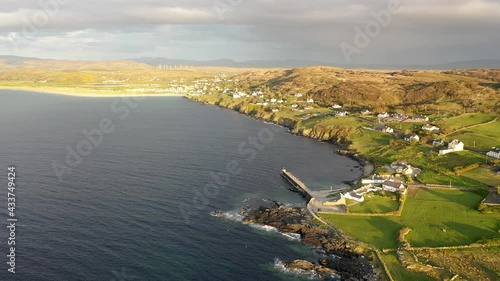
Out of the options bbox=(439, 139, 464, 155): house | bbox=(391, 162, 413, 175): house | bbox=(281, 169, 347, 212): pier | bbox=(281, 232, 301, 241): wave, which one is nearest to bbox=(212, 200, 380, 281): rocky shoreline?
bbox=(281, 232, 301, 241): wave

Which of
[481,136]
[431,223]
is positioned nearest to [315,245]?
[431,223]

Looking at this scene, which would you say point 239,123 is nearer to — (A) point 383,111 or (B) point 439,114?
(A) point 383,111

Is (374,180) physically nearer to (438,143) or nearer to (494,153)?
(494,153)

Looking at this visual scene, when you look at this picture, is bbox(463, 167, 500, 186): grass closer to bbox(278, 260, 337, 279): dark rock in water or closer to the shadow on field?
the shadow on field

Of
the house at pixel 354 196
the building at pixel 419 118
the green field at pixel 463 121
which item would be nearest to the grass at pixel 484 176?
the house at pixel 354 196

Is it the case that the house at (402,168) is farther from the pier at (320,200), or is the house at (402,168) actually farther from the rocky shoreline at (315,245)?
the rocky shoreline at (315,245)
